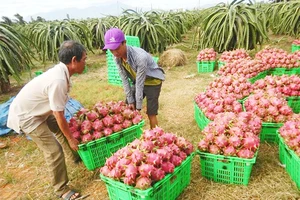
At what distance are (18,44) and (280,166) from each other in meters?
4.85

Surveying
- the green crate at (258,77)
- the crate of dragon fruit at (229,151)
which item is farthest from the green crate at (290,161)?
the green crate at (258,77)

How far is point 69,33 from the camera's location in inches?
262

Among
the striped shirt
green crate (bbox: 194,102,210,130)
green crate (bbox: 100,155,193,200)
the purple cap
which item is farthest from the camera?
green crate (bbox: 194,102,210,130)

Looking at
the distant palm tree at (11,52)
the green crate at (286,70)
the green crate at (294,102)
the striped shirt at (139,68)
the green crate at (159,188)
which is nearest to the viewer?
the green crate at (159,188)

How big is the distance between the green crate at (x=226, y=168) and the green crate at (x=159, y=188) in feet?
0.67

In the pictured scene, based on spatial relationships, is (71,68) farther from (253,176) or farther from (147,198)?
(253,176)

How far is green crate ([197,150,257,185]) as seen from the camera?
6.41ft

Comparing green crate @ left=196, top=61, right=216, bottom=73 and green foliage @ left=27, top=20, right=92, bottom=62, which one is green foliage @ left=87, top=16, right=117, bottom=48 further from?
green crate @ left=196, top=61, right=216, bottom=73

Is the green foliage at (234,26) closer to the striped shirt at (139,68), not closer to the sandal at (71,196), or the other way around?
the striped shirt at (139,68)

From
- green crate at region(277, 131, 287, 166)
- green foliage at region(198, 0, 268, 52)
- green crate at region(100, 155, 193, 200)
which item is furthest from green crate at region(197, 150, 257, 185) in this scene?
green foliage at region(198, 0, 268, 52)

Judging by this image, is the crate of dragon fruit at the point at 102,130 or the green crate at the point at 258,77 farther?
the green crate at the point at 258,77

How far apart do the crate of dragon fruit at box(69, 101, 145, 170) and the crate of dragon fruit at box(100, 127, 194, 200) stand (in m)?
0.53

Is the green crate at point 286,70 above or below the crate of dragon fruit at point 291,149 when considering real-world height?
above

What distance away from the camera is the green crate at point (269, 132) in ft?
8.26
